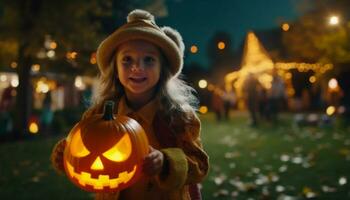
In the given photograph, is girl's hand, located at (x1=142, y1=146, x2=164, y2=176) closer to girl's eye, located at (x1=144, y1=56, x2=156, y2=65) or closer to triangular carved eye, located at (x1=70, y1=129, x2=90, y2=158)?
triangular carved eye, located at (x1=70, y1=129, x2=90, y2=158)

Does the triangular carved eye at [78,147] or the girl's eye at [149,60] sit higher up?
the girl's eye at [149,60]

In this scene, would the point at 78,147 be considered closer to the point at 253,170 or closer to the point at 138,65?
the point at 138,65

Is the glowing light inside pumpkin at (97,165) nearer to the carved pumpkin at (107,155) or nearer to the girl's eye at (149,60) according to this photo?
the carved pumpkin at (107,155)

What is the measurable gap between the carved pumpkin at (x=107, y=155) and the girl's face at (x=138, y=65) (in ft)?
1.05

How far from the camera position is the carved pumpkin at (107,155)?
7.41ft

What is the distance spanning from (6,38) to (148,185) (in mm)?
→ 12460

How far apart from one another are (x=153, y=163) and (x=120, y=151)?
210 millimetres

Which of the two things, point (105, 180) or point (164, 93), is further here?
point (164, 93)

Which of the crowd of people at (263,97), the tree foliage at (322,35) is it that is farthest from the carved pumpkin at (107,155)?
the tree foliage at (322,35)

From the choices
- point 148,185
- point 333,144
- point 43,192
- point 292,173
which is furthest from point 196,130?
point 333,144

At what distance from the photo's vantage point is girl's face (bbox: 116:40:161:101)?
2.55m

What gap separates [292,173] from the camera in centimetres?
733

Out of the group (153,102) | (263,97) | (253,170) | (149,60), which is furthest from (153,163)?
(263,97)

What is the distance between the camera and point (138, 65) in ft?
8.34
